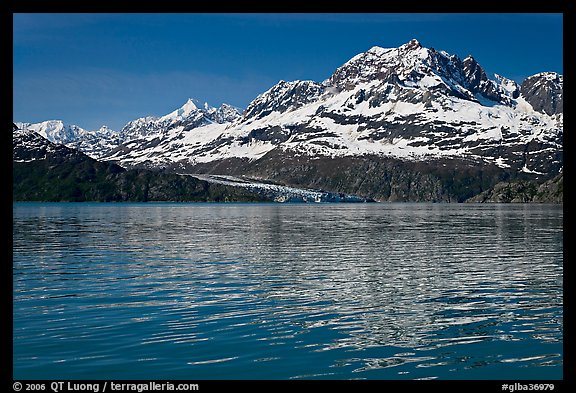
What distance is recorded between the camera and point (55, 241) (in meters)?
95.8

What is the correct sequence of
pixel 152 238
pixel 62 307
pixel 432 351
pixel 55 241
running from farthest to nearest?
1. pixel 152 238
2. pixel 55 241
3. pixel 62 307
4. pixel 432 351

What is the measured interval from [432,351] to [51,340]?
67.3ft

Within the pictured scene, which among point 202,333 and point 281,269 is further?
point 281,269

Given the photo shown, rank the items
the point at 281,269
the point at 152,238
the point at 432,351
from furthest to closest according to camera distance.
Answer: the point at 152,238 → the point at 281,269 → the point at 432,351
